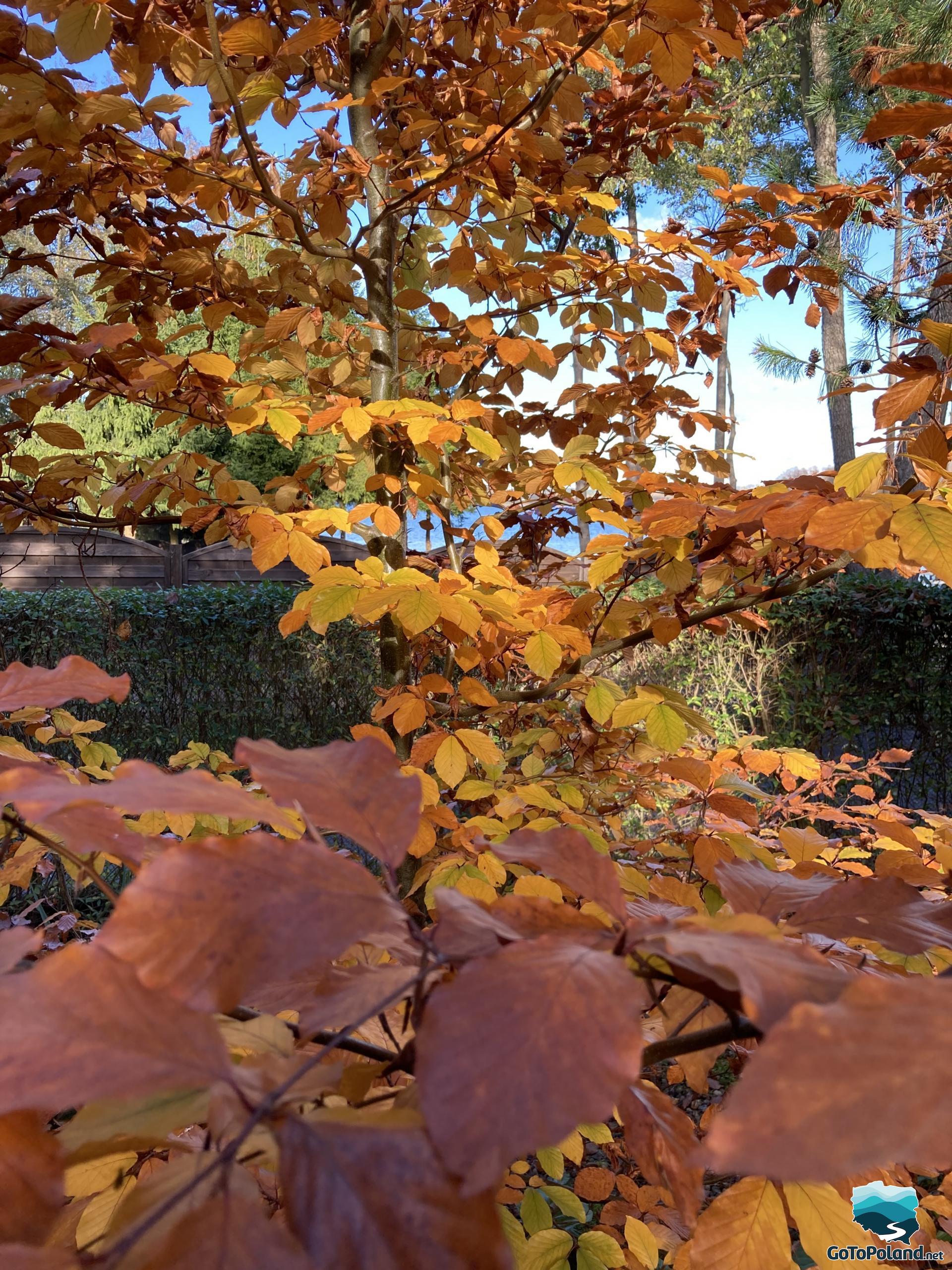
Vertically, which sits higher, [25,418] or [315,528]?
[25,418]

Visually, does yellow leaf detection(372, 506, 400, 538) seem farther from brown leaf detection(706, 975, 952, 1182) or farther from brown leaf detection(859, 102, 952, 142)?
brown leaf detection(706, 975, 952, 1182)

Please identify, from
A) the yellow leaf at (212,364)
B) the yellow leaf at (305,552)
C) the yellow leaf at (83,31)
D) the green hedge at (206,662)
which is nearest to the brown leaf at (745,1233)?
the yellow leaf at (305,552)

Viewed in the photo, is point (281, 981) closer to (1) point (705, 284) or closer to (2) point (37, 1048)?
(2) point (37, 1048)

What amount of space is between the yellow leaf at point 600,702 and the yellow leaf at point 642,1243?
0.97 m

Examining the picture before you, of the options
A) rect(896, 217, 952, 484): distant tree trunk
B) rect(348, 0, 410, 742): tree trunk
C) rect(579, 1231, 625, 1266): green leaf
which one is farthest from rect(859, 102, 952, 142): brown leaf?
rect(579, 1231, 625, 1266): green leaf

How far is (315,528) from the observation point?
161 cm

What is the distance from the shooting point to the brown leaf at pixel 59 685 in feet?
1.81

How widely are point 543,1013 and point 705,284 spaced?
2.09 m

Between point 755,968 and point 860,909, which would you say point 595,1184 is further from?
point 755,968

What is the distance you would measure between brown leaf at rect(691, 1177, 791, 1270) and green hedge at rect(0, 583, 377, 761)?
4.80 m

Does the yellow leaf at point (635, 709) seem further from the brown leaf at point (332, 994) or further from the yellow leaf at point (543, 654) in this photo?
the brown leaf at point (332, 994)

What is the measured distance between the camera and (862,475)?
3.66ft

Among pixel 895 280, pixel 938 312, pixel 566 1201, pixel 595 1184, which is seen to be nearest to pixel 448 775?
pixel 566 1201

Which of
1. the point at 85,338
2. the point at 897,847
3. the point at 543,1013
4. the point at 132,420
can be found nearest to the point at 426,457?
the point at 85,338
